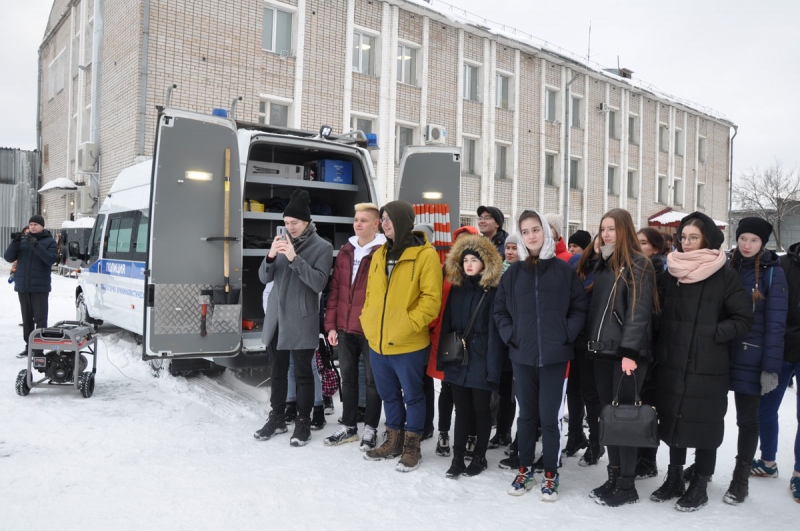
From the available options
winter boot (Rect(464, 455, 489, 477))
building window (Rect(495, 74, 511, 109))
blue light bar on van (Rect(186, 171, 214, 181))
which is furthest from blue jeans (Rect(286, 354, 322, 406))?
building window (Rect(495, 74, 511, 109))

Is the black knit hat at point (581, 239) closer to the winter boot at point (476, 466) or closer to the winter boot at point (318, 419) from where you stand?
the winter boot at point (476, 466)

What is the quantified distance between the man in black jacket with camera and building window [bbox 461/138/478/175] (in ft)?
45.5

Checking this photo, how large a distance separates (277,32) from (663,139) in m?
19.4

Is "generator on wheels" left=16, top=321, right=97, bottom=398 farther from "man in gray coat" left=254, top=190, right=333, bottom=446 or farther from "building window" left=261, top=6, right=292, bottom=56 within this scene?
"building window" left=261, top=6, right=292, bottom=56

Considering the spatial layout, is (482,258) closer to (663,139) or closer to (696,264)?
(696,264)

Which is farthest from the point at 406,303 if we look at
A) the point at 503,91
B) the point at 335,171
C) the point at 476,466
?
the point at 503,91

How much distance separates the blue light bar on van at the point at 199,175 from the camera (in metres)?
5.24

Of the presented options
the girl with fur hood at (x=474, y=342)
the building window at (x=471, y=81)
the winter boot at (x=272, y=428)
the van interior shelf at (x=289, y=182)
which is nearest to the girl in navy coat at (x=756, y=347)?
the girl with fur hood at (x=474, y=342)

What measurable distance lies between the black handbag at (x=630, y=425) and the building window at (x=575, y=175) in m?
20.5

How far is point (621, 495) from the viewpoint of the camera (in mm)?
3799

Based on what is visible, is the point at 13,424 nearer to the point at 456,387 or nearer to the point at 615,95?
the point at 456,387

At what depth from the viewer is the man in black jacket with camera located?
7.68 m

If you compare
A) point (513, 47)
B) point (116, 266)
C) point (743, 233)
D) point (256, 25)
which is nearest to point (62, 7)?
point (256, 25)

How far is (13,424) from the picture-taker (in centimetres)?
Result: 506
